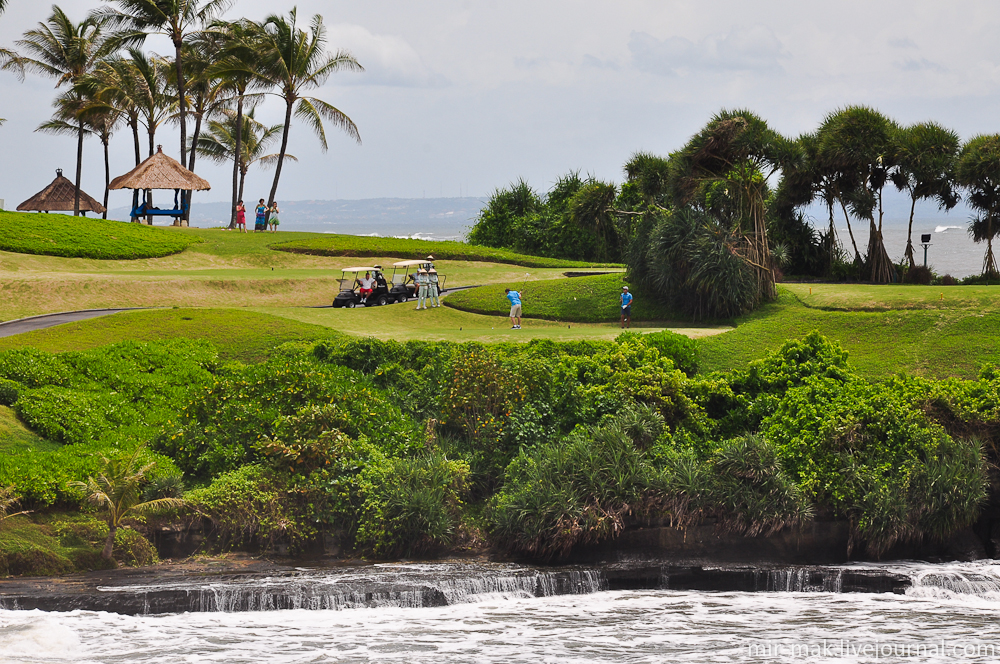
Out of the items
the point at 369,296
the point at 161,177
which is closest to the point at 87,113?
the point at 161,177

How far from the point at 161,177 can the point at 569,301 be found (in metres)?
30.8

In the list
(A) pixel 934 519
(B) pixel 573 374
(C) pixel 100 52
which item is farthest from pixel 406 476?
(C) pixel 100 52

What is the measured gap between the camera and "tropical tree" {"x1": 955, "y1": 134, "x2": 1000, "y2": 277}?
28250mm

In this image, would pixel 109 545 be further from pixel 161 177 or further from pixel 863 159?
pixel 161 177

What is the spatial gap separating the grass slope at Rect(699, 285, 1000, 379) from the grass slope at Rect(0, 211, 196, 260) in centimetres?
2522

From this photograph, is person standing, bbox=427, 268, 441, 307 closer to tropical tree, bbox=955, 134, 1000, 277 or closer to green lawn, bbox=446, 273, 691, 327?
green lawn, bbox=446, 273, 691, 327

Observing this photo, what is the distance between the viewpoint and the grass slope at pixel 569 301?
2736cm

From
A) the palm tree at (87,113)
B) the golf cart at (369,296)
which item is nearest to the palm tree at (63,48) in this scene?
the palm tree at (87,113)

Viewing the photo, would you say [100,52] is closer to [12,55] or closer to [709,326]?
[12,55]

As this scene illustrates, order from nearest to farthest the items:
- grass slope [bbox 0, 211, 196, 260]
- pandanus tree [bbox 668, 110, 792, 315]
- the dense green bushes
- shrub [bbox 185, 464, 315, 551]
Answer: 1. shrub [bbox 185, 464, 315, 551]
2. the dense green bushes
3. pandanus tree [bbox 668, 110, 792, 315]
4. grass slope [bbox 0, 211, 196, 260]

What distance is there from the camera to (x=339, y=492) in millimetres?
14945

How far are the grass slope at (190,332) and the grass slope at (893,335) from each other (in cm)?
887

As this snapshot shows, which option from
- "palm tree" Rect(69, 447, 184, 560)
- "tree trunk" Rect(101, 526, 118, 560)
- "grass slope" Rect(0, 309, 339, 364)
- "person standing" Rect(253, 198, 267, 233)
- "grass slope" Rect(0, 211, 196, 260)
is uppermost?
"person standing" Rect(253, 198, 267, 233)

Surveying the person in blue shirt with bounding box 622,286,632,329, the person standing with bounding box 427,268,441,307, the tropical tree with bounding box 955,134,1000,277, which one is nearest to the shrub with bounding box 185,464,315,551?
the person in blue shirt with bounding box 622,286,632,329
